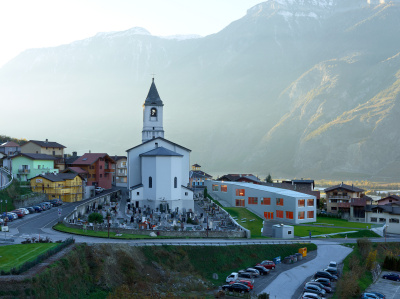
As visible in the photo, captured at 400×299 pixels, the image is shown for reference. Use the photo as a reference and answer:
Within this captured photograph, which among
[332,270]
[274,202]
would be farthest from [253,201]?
[332,270]

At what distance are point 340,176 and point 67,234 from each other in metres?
164

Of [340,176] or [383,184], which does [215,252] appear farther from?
[340,176]

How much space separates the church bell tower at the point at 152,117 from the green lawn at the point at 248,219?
18.7 m

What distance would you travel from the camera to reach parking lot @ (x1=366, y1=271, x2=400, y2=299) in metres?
37.7

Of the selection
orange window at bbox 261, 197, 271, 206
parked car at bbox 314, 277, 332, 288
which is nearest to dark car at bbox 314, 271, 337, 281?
parked car at bbox 314, 277, 332, 288

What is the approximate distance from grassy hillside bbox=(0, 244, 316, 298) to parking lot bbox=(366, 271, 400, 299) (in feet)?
27.5

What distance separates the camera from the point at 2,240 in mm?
35906

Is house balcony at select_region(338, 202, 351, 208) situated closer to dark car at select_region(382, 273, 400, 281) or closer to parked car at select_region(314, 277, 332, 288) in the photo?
dark car at select_region(382, 273, 400, 281)

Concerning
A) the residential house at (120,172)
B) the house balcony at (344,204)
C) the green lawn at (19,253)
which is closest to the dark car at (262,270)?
the green lawn at (19,253)

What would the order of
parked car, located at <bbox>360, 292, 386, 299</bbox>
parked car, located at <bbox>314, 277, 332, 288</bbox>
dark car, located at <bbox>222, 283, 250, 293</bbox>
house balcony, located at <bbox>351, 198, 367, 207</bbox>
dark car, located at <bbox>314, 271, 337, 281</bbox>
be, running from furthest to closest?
house balcony, located at <bbox>351, 198, 367, 207</bbox> < dark car, located at <bbox>314, 271, 337, 281</bbox> < parked car, located at <bbox>314, 277, 332, 288</bbox> < parked car, located at <bbox>360, 292, 386, 299</bbox> < dark car, located at <bbox>222, 283, 250, 293</bbox>

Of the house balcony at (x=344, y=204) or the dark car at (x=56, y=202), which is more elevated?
the dark car at (x=56, y=202)

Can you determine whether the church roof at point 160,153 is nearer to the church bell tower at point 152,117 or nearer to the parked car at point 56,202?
the church bell tower at point 152,117

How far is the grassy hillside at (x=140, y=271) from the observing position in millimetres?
27844

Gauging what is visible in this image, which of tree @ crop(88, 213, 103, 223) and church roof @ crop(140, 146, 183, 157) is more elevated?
church roof @ crop(140, 146, 183, 157)
